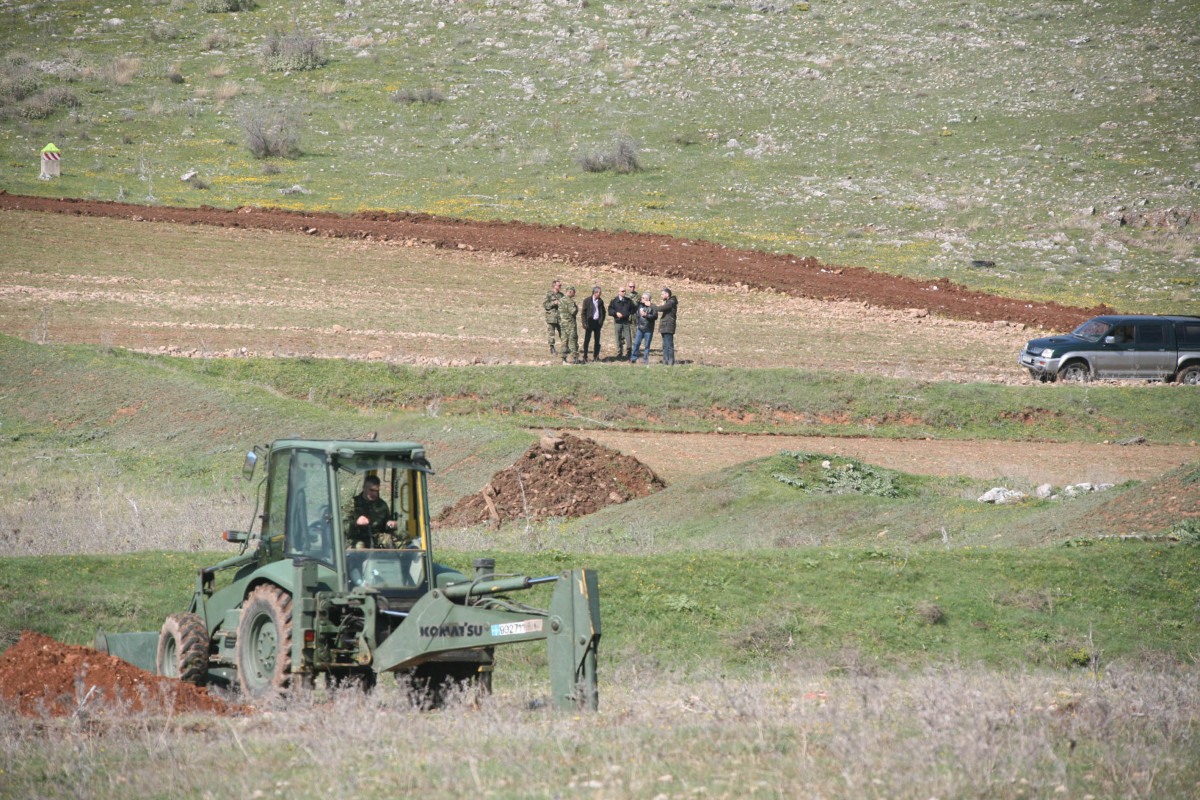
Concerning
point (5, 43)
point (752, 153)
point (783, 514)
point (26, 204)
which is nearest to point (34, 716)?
point (783, 514)

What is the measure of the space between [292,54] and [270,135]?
44.9 feet

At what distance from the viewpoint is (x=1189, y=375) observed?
30.7 meters

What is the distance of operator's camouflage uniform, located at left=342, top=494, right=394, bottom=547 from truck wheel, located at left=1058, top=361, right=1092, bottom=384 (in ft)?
81.3

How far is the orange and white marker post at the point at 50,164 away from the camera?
48.3 meters

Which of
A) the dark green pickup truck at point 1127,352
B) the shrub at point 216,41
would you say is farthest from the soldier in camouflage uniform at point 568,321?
the shrub at point 216,41

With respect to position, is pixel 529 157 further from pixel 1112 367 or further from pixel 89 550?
pixel 89 550

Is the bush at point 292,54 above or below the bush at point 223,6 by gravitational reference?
below

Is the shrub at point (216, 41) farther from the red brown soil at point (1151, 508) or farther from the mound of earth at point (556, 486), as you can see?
the red brown soil at point (1151, 508)

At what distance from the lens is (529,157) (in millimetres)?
56469

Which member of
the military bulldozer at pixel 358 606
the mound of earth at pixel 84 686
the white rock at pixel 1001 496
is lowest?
the white rock at pixel 1001 496

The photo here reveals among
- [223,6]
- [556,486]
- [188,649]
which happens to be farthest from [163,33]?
[188,649]

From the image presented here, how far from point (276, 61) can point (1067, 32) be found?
46548 millimetres

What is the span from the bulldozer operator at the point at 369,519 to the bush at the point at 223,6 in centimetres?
7223

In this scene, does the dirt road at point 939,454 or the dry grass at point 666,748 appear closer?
the dry grass at point 666,748
